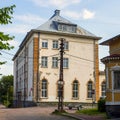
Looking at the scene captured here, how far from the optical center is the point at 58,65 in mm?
57344

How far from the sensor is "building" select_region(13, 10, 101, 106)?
5588 centimetres

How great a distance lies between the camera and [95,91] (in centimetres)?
5934

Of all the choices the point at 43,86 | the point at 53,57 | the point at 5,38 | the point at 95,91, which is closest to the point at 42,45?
the point at 53,57

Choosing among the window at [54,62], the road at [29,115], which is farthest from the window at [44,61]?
the road at [29,115]

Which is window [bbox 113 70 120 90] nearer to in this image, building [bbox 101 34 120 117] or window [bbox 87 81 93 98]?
building [bbox 101 34 120 117]

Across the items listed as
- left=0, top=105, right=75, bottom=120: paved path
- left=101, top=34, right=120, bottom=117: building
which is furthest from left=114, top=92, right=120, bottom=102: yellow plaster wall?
left=0, top=105, right=75, bottom=120: paved path

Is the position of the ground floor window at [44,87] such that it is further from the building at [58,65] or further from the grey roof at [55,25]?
the grey roof at [55,25]

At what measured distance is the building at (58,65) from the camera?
55.9 meters

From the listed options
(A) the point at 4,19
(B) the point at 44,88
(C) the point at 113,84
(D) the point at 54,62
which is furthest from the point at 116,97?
(D) the point at 54,62

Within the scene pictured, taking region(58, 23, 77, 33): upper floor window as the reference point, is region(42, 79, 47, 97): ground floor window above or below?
below

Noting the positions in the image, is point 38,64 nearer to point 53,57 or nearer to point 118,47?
point 53,57

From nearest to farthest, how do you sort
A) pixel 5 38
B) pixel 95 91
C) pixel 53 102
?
pixel 5 38 → pixel 53 102 → pixel 95 91

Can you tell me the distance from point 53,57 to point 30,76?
5.36 m

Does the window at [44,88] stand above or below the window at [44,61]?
below
